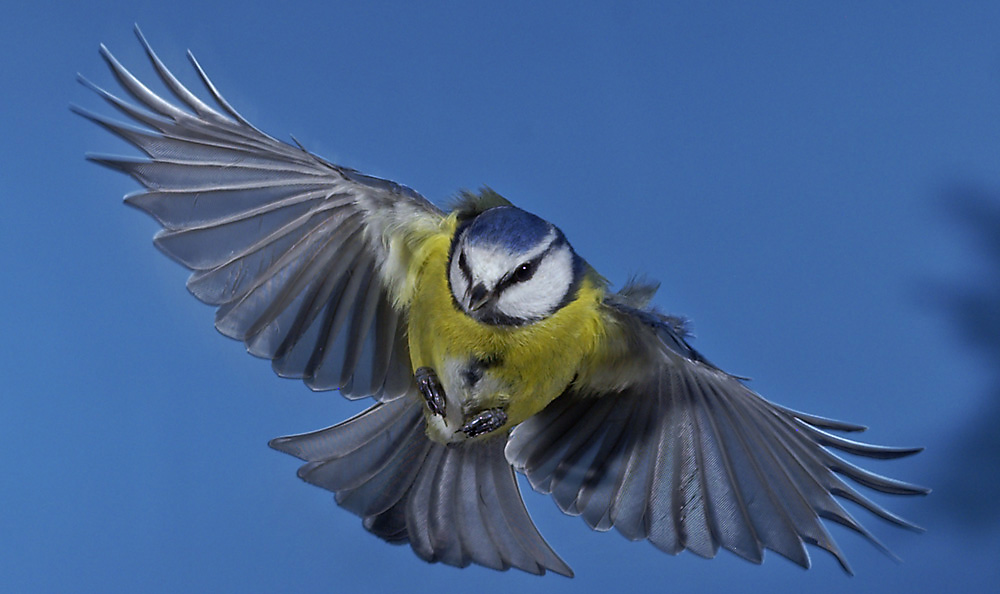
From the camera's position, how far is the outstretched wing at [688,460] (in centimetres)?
85

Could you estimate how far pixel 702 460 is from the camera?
909mm

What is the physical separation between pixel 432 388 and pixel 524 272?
14 cm

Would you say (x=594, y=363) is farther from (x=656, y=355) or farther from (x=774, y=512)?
(x=774, y=512)

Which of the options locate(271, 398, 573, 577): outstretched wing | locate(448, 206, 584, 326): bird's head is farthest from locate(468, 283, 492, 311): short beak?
locate(271, 398, 573, 577): outstretched wing

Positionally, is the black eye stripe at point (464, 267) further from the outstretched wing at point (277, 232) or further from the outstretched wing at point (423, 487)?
the outstretched wing at point (423, 487)

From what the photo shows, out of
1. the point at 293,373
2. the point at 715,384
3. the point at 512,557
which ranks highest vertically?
the point at 715,384

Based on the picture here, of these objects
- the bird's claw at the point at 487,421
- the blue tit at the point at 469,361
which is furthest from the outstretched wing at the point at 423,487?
the bird's claw at the point at 487,421

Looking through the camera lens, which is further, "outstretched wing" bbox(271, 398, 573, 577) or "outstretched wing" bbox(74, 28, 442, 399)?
"outstretched wing" bbox(271, 398, 573, 577)

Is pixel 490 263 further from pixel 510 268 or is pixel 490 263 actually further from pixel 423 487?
pixel 423 487

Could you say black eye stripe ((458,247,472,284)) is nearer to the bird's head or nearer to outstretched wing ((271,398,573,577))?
the bird's head

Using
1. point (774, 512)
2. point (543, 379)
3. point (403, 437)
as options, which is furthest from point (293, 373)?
point (774, 512)

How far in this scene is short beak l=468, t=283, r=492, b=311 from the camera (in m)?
0.78

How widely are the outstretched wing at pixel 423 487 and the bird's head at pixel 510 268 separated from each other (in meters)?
0.22

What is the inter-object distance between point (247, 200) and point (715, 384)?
18.7 inches
